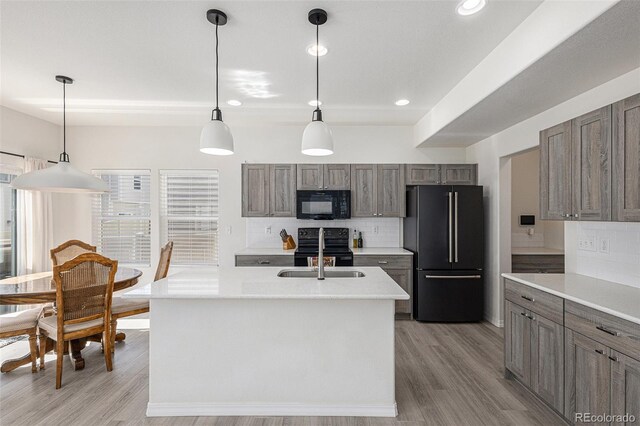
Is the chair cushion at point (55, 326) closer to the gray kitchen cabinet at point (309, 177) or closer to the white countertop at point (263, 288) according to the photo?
the white countertop at point (263, 288)

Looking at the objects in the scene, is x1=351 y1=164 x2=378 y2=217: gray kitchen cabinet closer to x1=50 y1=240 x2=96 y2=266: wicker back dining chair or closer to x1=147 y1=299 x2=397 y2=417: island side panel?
x1=147 y1=299 x2=397 y2=417: island side panel

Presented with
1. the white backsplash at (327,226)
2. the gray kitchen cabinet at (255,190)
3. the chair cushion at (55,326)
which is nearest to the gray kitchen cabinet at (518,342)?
the white backsplash at (327,226)

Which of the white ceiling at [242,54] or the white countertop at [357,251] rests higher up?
the white ceiling at [242,54]

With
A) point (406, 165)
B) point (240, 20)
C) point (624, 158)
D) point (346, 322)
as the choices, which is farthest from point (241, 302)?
point (406, 165)

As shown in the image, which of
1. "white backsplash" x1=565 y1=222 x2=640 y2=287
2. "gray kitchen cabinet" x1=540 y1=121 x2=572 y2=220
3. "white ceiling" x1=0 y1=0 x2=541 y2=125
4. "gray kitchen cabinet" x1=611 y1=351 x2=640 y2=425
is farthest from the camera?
"gray kitchen cabinet" x1=540 y1=121 x2=572 y2=220

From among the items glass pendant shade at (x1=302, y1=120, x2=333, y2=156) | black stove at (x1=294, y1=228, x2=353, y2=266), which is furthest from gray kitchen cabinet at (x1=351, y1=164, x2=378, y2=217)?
glass pendant shade at (x1=302, y1=120, x2=333, y2=156)

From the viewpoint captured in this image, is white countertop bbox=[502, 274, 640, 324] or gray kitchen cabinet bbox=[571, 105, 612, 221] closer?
white countertop bbox=[502, 274, 640, 324]

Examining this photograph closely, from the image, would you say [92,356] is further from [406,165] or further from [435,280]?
[406,165]

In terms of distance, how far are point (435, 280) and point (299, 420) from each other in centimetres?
257

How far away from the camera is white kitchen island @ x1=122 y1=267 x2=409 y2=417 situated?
2.27m

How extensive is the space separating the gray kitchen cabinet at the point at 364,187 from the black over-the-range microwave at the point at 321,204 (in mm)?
159

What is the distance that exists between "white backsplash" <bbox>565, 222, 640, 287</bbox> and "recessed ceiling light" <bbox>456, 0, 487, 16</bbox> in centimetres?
182

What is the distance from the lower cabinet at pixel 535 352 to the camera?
2135 millimetres

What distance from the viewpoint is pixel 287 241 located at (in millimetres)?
4715
